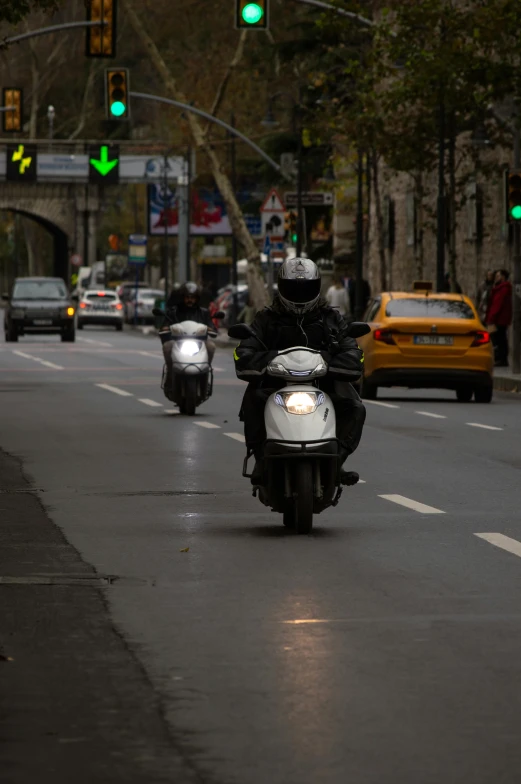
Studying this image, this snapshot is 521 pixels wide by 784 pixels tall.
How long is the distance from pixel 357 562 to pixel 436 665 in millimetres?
3018

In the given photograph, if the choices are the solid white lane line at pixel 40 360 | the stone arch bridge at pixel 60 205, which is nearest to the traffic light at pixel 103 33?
the solid white lane line at pixel 40 360

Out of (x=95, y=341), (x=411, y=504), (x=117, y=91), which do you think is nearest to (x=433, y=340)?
(x=117, y=91)

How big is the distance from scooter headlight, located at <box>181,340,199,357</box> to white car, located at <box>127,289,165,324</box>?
52.7m

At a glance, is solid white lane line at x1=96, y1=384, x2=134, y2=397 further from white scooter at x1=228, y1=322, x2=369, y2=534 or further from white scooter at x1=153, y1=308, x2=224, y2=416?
white scooter at x1=228, y1=322, x2=369, y2=534

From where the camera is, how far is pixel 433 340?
92.7 ft

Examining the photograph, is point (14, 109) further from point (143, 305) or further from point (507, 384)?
point (143, 305)

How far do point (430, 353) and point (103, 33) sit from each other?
7.01 m

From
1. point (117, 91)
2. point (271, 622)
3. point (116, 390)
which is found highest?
point (117, 91)

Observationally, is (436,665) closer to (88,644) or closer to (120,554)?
(88,644)

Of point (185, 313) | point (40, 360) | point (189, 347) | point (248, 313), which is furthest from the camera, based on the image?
point (248, 313)

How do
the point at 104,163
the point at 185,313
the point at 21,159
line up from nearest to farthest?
the point at 185,313
the point at 104,163
the point at 21,159

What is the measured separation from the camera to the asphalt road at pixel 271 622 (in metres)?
6.23

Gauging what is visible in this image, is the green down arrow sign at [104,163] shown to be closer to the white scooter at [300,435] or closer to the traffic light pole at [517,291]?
the traffic light pole at [517,291]

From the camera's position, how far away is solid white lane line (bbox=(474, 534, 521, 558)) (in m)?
11.2
